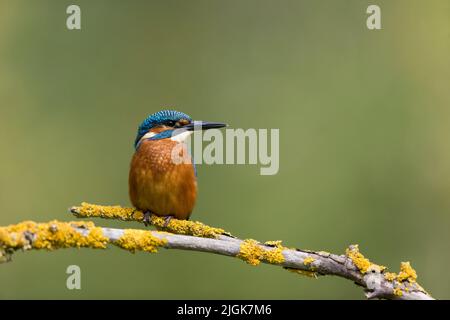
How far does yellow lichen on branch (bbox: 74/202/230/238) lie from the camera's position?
4266 mm

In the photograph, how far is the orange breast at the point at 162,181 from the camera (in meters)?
5.06

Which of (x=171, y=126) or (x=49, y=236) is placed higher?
(x=171, y=126)

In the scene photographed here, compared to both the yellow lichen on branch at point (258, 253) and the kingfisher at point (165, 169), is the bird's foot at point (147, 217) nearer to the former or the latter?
the kingfisher at point (165, 169)

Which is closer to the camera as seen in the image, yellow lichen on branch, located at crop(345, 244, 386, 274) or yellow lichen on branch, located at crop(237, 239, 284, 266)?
yellow lichen on branch, located at crop(345, 244, 386, 274)

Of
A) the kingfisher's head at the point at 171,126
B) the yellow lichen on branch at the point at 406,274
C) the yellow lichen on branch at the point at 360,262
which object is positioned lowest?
the yellow lichen on branch at the point at 406,274

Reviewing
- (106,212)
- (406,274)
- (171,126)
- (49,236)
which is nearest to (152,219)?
(106,212)

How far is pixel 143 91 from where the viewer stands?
8727 millimetres

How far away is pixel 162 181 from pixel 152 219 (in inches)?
12.2

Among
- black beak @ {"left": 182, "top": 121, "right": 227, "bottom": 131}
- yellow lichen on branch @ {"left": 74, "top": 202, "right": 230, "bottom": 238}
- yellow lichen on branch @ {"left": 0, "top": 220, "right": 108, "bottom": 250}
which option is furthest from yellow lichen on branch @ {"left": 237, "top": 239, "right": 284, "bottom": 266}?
black beak @ {"left": 182, "top": 121, "right": 227, "bottom": 131}

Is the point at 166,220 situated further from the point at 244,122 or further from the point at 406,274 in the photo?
the point at 244,122

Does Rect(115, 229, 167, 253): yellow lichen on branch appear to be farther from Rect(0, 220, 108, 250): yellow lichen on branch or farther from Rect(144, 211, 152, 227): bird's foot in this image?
Rect(144, 211, 152, 227): bird's foot

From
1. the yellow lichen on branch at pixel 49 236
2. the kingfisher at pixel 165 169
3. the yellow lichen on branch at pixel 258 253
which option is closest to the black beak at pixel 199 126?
the kingfisher at pixel 165 169

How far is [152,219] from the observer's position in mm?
5016

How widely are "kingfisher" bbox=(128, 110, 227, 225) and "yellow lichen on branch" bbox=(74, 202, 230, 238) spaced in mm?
77
